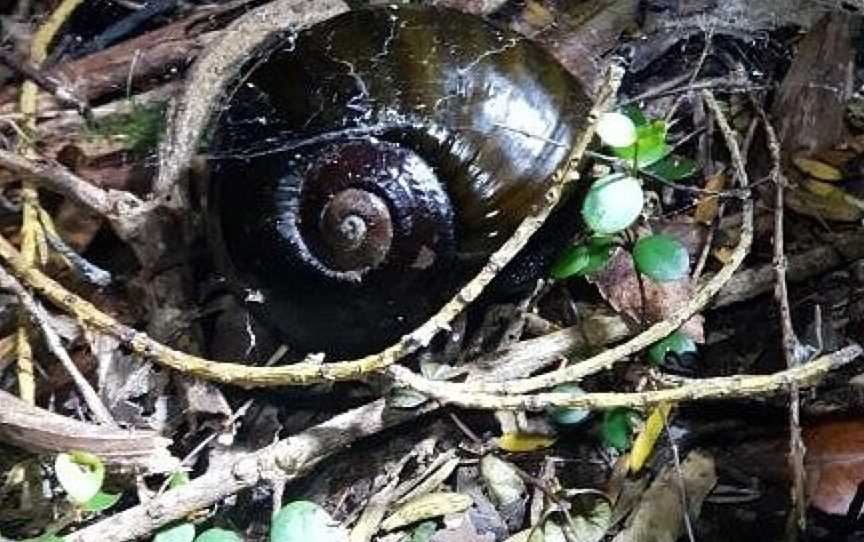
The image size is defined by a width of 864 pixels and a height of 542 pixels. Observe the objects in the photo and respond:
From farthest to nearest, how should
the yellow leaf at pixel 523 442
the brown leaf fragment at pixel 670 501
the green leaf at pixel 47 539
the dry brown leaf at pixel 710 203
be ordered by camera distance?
the dry brown leaf at pixel 710 203 → the yellow leaf at pixel 523 442 → the brown leaf fragment at pixel 670 501 → the green leaf at pixel 47 539

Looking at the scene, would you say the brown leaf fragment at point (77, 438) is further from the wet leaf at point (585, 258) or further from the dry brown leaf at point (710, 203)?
the dry brown leaf at point (710, 203)

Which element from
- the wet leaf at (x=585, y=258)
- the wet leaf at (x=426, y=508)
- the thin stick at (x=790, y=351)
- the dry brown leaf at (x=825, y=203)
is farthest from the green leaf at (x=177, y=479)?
the dry brown leaf at (x=825, y=203)

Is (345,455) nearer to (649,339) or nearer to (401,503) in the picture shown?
(401,503)

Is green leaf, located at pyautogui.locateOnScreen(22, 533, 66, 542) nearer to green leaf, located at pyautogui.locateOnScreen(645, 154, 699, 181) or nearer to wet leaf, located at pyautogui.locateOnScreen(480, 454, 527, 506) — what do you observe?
wet leaf, located at pyautogui.locateOnScreen(480, 454, 527, 506)

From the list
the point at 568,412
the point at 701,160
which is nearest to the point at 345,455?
the point at 568,412

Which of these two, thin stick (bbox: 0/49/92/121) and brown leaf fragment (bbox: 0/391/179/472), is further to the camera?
thin stick (bbox: 0/49/92/121)

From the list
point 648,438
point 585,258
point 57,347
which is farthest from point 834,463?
point 57,347

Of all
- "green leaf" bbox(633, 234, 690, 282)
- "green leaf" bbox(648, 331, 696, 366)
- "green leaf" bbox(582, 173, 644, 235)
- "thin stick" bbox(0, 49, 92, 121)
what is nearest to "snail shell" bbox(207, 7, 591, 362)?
"green leaf" bbox(582, 173, 644, 235)
